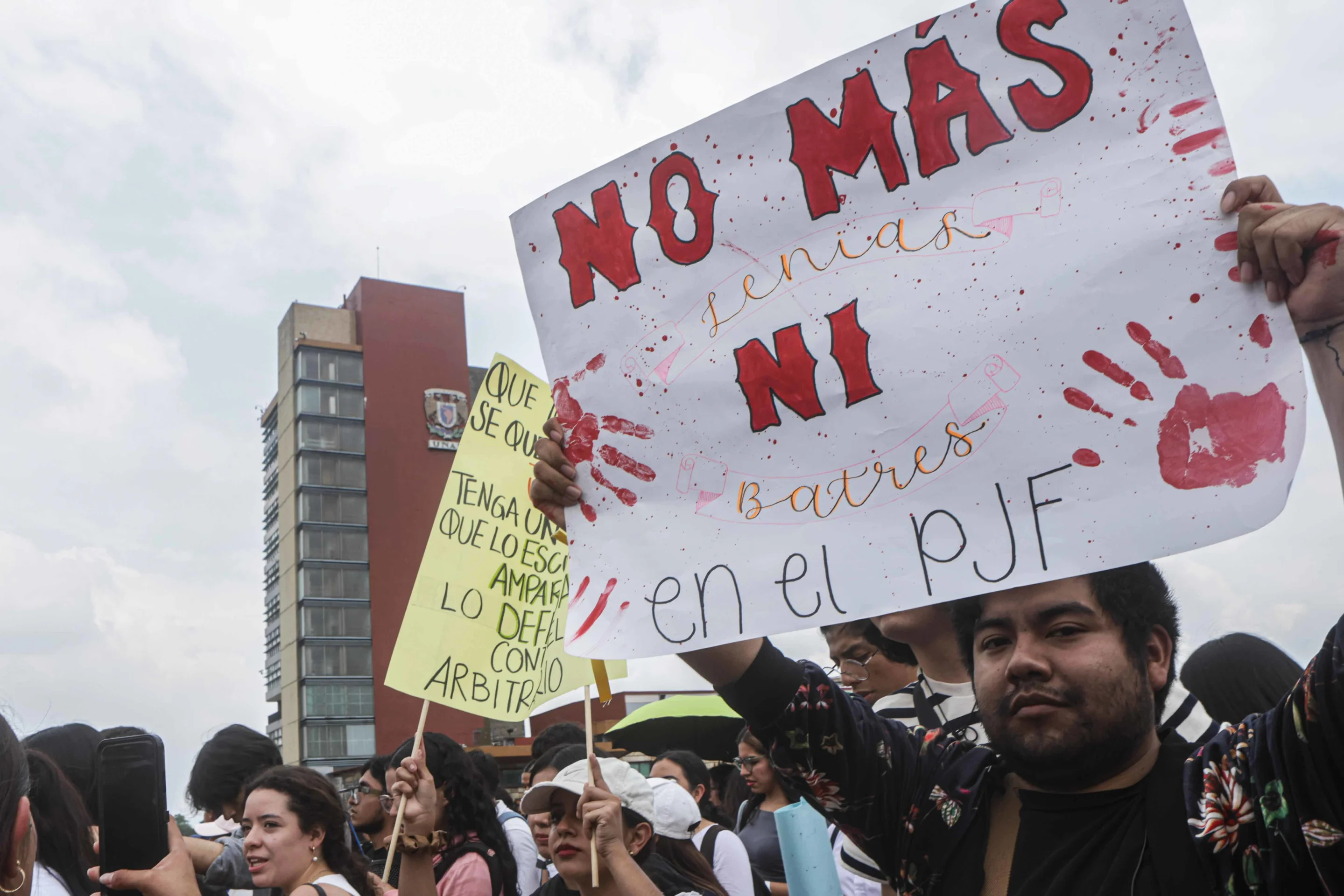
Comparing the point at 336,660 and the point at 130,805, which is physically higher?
the point at 336,660

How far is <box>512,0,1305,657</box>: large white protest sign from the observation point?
1.57 m

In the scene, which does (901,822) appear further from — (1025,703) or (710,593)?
(710,593)

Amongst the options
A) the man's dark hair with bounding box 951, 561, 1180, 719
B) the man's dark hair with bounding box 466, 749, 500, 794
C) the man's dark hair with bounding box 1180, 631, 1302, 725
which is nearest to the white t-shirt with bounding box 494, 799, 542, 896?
the man's dark hair with bounding box 466, 749, 500, 794

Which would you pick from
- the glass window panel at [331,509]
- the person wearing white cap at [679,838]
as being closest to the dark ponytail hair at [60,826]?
the person wearing white cap at [679,838]

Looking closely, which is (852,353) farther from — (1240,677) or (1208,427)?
(1240,677)

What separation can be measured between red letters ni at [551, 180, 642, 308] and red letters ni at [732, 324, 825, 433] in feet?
1.02

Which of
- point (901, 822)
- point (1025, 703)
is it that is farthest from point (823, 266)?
point (901, 822)

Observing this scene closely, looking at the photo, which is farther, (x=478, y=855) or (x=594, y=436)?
(x=478, y=855)

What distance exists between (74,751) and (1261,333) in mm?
3400

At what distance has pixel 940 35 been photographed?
1.84m

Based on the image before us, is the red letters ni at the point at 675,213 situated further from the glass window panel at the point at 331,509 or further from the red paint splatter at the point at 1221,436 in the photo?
the glass window panel at the point at 331,509

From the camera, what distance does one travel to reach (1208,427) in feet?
5.03

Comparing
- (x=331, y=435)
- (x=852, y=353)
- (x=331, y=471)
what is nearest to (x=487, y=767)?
(x=852, y=353)

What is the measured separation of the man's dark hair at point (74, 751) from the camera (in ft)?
10.9
